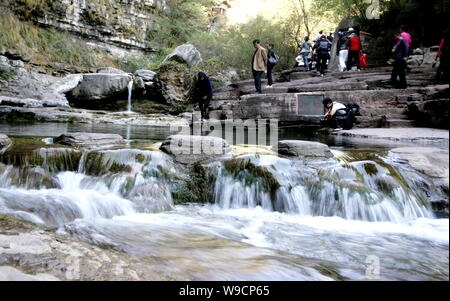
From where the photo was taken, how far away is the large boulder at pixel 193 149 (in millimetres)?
5289

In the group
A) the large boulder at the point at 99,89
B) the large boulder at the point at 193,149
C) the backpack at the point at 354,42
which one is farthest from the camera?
the large boulder at the point at 99,89

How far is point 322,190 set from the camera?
4.67 meters

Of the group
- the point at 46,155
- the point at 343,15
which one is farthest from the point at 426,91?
the point at 343,15

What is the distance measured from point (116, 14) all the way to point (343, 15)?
16.6 m

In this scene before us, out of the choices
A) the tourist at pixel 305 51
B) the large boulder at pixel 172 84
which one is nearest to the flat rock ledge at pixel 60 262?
the large boulder at pixel 172 84

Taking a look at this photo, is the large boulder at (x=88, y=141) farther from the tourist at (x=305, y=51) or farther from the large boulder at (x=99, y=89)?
the tourist at (x=305, y=51)

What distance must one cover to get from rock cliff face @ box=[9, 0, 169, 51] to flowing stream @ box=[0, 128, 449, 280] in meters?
20.4

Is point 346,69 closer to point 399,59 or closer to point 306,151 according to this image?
point 399,59

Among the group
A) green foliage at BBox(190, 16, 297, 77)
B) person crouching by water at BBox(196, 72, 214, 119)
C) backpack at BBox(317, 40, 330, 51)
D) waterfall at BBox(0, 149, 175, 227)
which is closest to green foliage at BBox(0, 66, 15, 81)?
person crouching by water at BBox(196, 72, 214, 119)

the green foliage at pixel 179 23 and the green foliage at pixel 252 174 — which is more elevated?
the green foliage at pixel 179 23

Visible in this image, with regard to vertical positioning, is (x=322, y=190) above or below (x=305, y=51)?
below

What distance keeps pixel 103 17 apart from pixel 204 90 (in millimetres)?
17520

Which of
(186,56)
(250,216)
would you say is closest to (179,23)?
(186,56)

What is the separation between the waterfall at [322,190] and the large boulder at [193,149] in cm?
40
